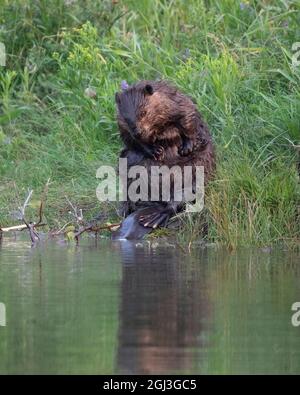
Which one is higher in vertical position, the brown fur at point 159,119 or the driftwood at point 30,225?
the brown fur at point 159,119

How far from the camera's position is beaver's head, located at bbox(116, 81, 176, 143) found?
357 inches

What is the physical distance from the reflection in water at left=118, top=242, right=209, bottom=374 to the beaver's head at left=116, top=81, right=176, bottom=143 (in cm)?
118

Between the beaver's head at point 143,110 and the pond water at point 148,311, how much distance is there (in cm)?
93

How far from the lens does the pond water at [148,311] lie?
5.35m

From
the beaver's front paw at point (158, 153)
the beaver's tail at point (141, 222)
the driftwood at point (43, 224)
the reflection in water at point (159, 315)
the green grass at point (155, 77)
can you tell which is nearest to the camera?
the reflection in water at point (159, 315)

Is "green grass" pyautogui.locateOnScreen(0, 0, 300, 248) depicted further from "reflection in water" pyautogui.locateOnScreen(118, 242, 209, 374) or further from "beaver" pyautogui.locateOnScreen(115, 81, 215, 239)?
"reflection in water" pyautogui.locateOnScreen(118, 242, 209, 374)

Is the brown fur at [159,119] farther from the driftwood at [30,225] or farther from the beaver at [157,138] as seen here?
the driftwood at [30,225]

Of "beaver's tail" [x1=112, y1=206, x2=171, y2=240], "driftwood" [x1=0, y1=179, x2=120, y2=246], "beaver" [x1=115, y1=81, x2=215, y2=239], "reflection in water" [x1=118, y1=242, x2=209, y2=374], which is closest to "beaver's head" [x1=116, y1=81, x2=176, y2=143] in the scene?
"beaver" [x1=115, y1=81, x2=215, y2=239]

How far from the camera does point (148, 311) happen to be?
632cm

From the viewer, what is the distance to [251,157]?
959 cm

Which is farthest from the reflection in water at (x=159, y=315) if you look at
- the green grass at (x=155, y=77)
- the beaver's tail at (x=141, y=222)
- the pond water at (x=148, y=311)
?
the green grass at (x=155, y=77)

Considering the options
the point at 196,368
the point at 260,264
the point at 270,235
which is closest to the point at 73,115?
the point at 270,235

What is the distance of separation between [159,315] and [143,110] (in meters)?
3.08
